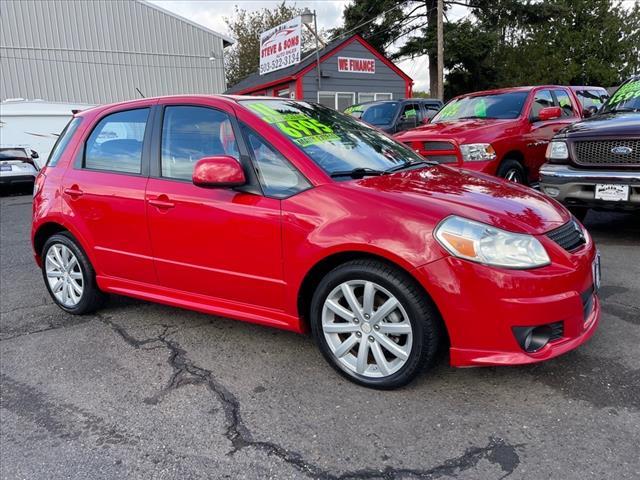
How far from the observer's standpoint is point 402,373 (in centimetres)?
265

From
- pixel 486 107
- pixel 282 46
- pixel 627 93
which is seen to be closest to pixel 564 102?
pixel 486 107

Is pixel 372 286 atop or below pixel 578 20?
below

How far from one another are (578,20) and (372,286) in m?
31.8

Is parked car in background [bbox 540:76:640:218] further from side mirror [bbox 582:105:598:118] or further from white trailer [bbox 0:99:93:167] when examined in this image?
white trailer [bbox 0:99:93:167]

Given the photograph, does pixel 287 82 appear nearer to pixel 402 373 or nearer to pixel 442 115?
pixel 442 115

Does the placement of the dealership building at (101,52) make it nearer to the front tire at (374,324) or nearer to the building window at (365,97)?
the building window at (365,97)

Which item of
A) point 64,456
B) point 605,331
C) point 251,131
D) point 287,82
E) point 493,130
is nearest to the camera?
point 64,456

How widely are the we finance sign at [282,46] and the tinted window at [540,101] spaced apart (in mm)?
13981

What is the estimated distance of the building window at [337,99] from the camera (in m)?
21.0

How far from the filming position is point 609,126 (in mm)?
5172

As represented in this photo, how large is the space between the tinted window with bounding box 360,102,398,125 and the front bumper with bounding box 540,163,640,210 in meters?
5.74

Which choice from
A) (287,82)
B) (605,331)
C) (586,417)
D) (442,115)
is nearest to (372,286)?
(586,417)

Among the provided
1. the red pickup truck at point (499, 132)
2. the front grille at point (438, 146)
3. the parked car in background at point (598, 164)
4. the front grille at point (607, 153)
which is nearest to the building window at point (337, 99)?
the red pickup truck at point (499, 132)

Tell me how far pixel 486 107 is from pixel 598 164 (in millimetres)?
2507
